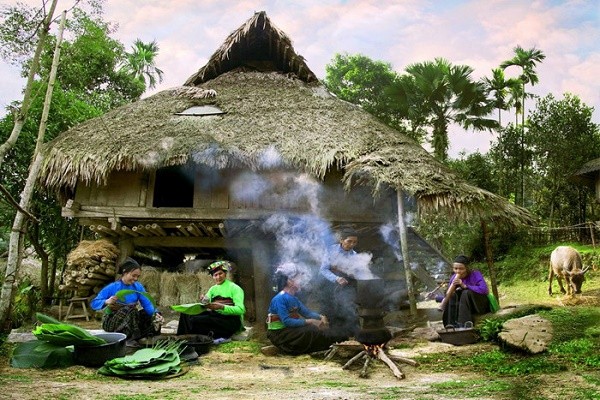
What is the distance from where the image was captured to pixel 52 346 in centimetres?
458

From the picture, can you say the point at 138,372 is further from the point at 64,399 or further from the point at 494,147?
the point at 494,147

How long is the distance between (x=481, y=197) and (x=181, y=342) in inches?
187

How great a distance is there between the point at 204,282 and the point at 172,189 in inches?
134

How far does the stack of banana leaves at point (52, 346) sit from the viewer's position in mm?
4434

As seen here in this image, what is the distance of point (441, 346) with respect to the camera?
5402 millimetres

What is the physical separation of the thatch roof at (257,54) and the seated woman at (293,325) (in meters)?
7.10

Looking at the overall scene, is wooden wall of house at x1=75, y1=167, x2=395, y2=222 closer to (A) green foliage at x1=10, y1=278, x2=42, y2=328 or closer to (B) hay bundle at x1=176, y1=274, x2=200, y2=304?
(B) hay bundle at x1=176, y1=274, x2=200, y2=304

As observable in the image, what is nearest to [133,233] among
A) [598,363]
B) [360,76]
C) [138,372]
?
[138,372]

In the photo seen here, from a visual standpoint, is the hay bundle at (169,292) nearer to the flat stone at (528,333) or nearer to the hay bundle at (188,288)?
the hay bundle at (188,288)

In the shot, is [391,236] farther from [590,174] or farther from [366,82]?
[366,82]

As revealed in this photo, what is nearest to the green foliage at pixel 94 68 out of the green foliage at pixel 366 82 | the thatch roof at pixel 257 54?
the thatch roof at pixel 257 54

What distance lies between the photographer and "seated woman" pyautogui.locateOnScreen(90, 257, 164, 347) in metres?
5.42

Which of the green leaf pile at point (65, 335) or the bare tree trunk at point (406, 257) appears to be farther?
the bare tree trunk at point (406, 257)

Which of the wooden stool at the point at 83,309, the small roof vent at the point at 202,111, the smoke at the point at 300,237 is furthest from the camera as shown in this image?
the small roof vent at the point at 202,111
